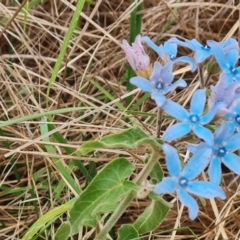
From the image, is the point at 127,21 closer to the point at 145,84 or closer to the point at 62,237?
the point at 62,237

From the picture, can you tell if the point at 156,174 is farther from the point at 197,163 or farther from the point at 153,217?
the point at 197,163

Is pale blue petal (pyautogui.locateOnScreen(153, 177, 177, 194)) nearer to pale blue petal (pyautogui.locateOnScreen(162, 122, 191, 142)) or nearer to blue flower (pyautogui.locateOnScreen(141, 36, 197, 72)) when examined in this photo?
pale blue petal (pyautogui.locateOnScreen(162, 122, 191, 142))

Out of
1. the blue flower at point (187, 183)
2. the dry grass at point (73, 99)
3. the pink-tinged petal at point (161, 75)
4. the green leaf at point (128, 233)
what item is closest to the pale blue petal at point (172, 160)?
the blue flower at point (187, 183)

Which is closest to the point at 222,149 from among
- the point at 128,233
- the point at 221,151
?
the point at 221,151

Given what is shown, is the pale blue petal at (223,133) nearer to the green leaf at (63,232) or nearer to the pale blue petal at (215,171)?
the pale blue petal at (215,171)

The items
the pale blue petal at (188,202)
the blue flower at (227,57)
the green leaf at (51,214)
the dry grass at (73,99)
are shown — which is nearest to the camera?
the pale blue petal at (188,202)

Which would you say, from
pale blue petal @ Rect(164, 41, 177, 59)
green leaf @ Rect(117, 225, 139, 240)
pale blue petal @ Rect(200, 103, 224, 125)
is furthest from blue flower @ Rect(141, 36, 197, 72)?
green leaf @ Rect(117, 225, 139, 240)
